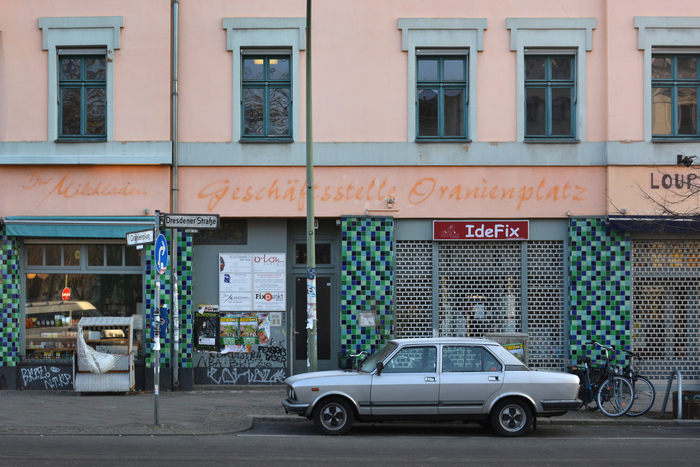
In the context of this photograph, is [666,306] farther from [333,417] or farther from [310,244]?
[333,417]

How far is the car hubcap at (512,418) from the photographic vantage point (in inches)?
427

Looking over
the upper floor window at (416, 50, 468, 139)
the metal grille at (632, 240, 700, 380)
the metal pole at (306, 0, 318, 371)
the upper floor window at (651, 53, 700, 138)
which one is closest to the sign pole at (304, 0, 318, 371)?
the metal pole at (306, 0, 318, 371)

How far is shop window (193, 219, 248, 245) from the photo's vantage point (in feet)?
52.3

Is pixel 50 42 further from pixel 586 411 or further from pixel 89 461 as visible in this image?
pixel 586 411

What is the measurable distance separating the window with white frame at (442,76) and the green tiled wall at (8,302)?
8670 mm

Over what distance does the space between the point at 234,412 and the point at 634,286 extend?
8762 millimetres

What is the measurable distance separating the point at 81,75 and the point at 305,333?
7281mm

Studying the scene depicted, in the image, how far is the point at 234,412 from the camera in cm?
1286

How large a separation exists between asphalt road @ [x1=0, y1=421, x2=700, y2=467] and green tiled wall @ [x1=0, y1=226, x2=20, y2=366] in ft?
16.9

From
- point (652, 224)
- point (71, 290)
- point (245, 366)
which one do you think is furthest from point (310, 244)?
point (652, 224)

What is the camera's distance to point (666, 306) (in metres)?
15.8

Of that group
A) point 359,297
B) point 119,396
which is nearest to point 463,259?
point 359,297

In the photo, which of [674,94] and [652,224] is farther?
[674,94]

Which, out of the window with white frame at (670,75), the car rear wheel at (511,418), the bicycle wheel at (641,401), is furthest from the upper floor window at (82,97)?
the bicycle wheel at (641,401)
